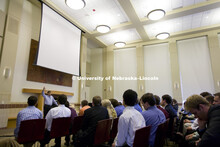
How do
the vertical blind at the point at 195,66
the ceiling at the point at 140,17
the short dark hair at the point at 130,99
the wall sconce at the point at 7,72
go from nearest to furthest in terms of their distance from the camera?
the short dark hair at the point at 130,99, the wall sconce at the point at 7,72, the ceiling at the point at 140,17, the vertical blind at the point at 195,66

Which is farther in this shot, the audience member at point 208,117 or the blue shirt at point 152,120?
the blue shirt at point 152,120

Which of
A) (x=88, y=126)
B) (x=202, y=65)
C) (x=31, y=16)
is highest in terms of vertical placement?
(x=31, y=16)

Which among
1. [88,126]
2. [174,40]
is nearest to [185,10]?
[174,40]

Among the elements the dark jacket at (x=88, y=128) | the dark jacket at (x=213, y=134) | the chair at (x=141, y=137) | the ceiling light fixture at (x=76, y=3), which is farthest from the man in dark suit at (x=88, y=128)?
the ceiling light fixture at (x=76, y=3)

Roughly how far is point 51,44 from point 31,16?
4.15 ft

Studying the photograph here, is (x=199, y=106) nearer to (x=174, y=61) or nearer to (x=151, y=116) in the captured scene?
(x=151, y=116)

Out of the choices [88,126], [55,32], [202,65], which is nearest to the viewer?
[88,126]

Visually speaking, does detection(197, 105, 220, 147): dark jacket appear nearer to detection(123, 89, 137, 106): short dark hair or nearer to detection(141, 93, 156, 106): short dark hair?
detection(123, 89, 137, 106): short dark hair

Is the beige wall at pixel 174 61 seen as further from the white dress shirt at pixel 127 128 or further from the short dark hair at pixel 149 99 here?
the white dress shirt at pixel 127 128

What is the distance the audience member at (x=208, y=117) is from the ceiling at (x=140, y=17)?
4.78m

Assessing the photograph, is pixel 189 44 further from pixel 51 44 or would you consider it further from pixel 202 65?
pixel 51 44

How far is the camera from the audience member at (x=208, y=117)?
42.5 inches

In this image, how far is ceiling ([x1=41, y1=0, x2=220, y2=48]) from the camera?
5430 mm

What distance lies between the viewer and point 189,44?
755 cm
